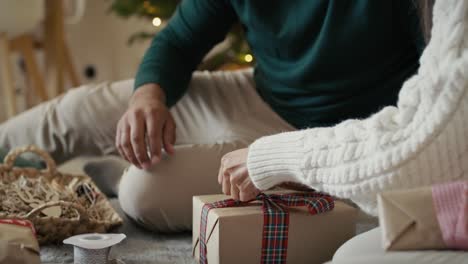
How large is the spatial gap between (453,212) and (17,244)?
0.46 metres

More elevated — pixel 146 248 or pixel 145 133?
pixel 145 133

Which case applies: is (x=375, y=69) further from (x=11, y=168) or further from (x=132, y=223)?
(x=11, y=168)

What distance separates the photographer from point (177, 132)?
126 centimetres

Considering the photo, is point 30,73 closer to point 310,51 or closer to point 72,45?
point 72,45

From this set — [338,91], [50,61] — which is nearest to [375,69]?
[338,91]

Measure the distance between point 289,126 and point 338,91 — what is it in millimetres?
159

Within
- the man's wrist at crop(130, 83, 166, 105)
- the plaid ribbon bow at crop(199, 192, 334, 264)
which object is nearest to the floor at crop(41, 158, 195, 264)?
the plaid ribbon bow at crop(199, 192, 334, 264)

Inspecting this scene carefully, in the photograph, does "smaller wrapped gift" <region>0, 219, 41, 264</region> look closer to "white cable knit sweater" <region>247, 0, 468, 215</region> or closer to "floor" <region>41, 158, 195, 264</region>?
"floor" <region>41, 158, 195, 264</region>

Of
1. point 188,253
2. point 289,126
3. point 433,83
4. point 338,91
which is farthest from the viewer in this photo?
point 289,126

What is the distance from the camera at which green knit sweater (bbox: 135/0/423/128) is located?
37.3 inches

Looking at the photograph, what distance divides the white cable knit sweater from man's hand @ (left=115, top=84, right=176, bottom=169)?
37 cm

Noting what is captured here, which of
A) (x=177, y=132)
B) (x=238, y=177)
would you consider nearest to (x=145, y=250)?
(x=238, y=177)

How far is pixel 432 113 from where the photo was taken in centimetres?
57

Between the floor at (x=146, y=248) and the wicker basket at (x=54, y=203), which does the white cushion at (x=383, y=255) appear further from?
the wicker basket at (x=54, y=203)
